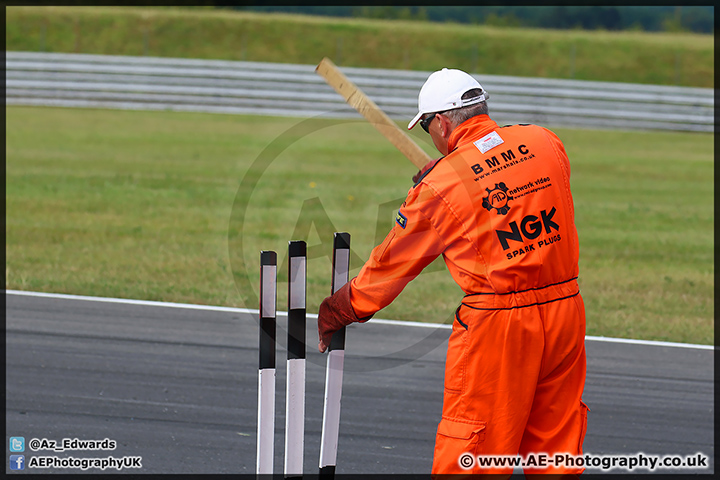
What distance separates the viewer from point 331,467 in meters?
4.38

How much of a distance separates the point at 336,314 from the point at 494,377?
0.77m

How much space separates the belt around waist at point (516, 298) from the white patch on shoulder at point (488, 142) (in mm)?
612

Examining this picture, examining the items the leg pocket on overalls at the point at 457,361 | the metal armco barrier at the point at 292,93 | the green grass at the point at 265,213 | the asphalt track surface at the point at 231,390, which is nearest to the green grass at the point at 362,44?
the metal armco barrier at the point at 292,93

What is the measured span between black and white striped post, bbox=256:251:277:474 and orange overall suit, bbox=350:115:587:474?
0.49 metres

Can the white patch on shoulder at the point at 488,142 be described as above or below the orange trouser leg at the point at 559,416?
above

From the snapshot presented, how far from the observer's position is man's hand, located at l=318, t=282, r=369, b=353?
12.0 ft

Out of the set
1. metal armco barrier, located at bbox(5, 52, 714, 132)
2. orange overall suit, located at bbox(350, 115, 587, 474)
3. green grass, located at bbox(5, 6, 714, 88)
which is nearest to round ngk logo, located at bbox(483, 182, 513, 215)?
orange overall suit, located at bbox(350, 115, 587, 474)

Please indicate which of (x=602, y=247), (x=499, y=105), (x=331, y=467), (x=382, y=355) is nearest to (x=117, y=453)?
(x=331, y=467)

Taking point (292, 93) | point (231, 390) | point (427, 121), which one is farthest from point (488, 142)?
point (292, 93)

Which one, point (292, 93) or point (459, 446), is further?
point (292, 93)

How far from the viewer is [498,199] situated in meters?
3.43

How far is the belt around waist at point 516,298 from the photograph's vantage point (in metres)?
3.43

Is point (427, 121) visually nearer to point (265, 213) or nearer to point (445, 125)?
point (445, 125)
